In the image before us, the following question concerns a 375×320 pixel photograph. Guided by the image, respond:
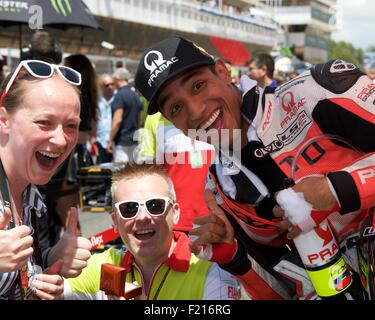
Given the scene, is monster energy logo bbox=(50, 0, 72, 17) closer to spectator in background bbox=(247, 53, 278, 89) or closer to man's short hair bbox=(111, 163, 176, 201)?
spectator in background bbox=(247, 53, 278, 89)

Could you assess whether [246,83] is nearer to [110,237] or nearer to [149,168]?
[149,168]

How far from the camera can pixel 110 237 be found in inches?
145

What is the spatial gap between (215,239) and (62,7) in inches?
173

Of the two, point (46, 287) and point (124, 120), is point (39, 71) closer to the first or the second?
point (46, 287)

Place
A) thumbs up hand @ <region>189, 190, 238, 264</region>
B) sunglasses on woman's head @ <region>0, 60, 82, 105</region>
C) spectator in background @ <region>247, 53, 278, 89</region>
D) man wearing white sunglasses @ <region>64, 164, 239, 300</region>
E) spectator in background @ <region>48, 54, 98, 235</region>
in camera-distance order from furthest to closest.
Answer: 1. spectator in background @ <region>247, 53, 278, 89</region>
2. spectator in background @ <region>48, 54, 98, 235</region>
3. man wearing white sunglasses @ <region>64, 164, 239, 300</region>
4. thumbs up hand @ <region>189, 190, 238, 264</region>
5. sunglasses on woman's head @ <region>0, 60, 82, 105</region>

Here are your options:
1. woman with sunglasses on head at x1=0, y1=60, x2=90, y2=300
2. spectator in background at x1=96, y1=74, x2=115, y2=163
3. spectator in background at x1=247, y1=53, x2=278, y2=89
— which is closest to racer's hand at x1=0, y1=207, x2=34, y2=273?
woman with sunglasses on head at x1=0, y1=60, x2=90, y2=300

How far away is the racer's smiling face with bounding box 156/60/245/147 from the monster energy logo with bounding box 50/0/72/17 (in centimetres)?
390

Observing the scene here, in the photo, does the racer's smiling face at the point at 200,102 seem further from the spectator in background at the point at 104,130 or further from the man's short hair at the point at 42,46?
the spectator in background at the point at 104,130

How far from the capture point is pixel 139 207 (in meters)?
2.36

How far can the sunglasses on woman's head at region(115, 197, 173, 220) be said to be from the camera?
2367 millimetres

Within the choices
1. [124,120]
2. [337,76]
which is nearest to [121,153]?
[124,120]

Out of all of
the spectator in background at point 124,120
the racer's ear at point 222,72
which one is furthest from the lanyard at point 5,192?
the spectator in background at point 124,120

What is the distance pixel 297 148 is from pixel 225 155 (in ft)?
1.12
